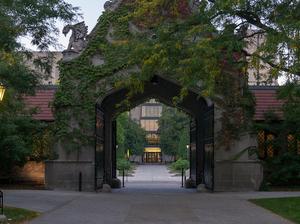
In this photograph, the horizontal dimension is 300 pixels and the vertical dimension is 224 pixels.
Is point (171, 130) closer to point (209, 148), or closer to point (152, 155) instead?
point (152, 155)

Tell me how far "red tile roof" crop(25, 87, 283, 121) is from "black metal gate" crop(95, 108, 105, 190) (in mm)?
2854

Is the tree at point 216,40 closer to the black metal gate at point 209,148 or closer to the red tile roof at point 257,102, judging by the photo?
the black metal gate at point 209,148

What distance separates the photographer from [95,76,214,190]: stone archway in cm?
2629

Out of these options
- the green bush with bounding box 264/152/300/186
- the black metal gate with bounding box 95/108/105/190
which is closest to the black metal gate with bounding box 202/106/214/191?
the green bush with bounding box 264/152/300/186

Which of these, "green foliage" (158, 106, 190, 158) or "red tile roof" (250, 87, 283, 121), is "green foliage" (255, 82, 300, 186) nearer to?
"red tile roof" (250, 87, 283, 121)

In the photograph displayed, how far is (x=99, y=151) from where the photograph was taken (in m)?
26.7

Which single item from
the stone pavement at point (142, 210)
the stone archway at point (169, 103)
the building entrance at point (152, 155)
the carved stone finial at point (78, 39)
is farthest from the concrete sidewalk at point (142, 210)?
the building entrance at point (152, 155)

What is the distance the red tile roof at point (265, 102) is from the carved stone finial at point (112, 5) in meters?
8.39

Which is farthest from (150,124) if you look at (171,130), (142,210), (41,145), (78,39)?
(142,210)

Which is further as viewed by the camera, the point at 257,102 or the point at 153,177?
the point at 153,177

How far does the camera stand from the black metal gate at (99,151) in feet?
84.7

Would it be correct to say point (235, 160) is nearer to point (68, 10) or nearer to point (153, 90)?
point (153, 90)

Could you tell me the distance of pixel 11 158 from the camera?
25.7m

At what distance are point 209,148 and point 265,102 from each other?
203 inches
